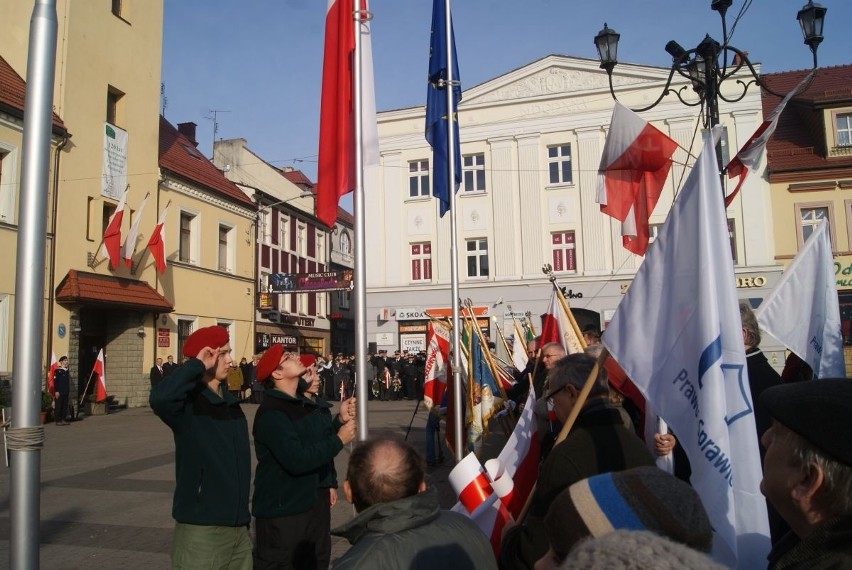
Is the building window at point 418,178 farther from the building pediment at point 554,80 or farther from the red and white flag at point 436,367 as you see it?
the red and white flag at point 436,367

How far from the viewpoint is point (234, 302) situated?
29172 mm

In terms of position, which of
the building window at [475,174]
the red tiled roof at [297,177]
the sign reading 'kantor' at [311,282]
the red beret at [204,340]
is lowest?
the red beret at [204,340]

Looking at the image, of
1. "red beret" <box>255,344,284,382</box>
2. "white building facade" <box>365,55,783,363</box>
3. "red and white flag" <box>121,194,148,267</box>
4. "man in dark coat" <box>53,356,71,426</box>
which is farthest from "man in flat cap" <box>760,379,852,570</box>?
"white building facade" <box>365,55,783,363</box>

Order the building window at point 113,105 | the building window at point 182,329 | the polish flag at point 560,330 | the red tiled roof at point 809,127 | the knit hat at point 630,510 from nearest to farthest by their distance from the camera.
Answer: the knit hat at point 630,510 < the polish flag at point 560,330 < the building window at point 113,105 < the building window at point 182,329 < the red tiled roof at point 809,127

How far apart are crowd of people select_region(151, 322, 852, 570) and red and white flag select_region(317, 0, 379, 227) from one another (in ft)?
4.40

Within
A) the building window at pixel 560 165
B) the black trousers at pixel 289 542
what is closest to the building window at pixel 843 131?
the building window at pixel 560 165

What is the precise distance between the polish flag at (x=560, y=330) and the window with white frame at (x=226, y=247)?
79.0 ft

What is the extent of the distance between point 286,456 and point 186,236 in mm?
24722

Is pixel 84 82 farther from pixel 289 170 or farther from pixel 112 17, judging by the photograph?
pixel 289 170

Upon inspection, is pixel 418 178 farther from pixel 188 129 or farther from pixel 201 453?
pixel 201 453

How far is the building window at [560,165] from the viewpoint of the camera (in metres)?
31.0

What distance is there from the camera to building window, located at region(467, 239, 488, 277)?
31.7 m

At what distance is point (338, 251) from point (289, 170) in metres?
8.85

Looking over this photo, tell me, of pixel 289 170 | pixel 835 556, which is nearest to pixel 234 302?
pixel 289 170
